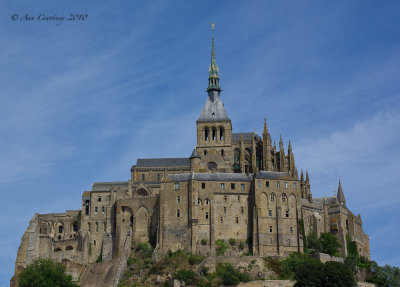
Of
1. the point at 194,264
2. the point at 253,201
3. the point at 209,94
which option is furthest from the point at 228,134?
the point at 194,264

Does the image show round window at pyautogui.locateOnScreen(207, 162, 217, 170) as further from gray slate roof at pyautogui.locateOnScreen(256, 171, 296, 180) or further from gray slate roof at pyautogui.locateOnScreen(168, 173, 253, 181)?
gray slate roof at pyautogui.locateOnScreen(256, 171, 296, 180)

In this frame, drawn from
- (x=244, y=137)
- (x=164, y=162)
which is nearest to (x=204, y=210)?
(x=164, y=162)

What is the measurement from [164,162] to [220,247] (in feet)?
80.1

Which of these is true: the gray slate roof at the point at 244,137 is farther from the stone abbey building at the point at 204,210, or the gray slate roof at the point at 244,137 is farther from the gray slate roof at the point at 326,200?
the gray slate roof at the point at 326,200

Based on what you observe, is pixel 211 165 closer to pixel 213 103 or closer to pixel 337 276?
pixel 213 103

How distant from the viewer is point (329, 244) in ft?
368

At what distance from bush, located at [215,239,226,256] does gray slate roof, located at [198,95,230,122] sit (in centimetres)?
2755

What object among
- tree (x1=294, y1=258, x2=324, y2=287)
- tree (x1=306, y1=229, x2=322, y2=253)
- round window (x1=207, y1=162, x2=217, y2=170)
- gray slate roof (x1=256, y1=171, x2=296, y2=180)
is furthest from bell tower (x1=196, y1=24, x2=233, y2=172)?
tree (x1=294, y1=258, x2=324, y2=287)

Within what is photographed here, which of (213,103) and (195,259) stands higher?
(213,103)

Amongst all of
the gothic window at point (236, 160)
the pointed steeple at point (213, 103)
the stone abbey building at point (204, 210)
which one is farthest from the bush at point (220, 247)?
the pointed steeple at point (213, 103)

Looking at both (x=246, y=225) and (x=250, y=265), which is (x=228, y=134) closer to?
(x=246, y=225)

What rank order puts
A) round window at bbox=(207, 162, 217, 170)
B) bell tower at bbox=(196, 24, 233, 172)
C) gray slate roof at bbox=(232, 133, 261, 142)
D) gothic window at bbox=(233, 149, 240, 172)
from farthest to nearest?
gray slate roof at bbox=(232, 133, 261, 142)
bell tower at bbox=(196, 24, 233, 172)
gothic window at bbox=(233, 149, 240, 172)
round window at bbox=(207, 162, 217, 170)

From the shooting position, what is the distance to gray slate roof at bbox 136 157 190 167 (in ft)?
422

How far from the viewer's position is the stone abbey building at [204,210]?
111000mm
